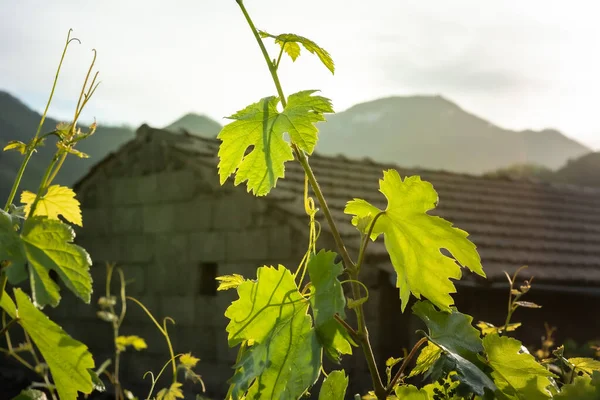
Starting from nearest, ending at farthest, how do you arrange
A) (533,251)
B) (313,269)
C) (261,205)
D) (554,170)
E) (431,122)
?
(313,269) < (261,205) < (533,251) < (554,170) < (431,122)

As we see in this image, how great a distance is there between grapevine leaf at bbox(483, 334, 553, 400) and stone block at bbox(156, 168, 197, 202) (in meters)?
6.56

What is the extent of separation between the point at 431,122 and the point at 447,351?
8594 centimetres

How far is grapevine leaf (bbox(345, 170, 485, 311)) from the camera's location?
0.91 meters

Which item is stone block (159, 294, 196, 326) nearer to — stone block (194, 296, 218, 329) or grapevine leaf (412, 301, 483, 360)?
stone block (194, 296, 218, 329)

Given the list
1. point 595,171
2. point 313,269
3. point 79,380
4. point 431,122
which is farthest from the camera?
point 431,122

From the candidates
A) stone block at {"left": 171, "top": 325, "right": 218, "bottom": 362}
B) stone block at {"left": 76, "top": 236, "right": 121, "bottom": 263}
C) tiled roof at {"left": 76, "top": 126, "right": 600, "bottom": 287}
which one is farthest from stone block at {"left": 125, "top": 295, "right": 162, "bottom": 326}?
tiled roof at {"left": 76, "top": 126, "right": 600, "bottom": 287}

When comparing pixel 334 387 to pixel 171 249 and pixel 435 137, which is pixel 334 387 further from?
pixel 435 137

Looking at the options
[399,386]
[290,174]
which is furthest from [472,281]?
[399,386]

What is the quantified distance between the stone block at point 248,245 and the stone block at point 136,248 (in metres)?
1.34

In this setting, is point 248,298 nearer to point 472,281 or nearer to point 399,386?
point 399,386

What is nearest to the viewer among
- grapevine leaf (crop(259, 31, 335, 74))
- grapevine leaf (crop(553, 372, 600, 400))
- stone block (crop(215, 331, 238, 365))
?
grapevine leaf (crop(553, 372, 600, 400))

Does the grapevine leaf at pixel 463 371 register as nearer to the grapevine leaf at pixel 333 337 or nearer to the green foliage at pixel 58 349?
the grapevine leaf at pixel 333 337

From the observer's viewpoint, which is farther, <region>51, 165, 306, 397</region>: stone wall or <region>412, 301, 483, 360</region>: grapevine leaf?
<region>51, 165, 306, 397</region>: stone wall

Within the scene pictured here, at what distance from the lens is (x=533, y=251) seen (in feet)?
23.8
